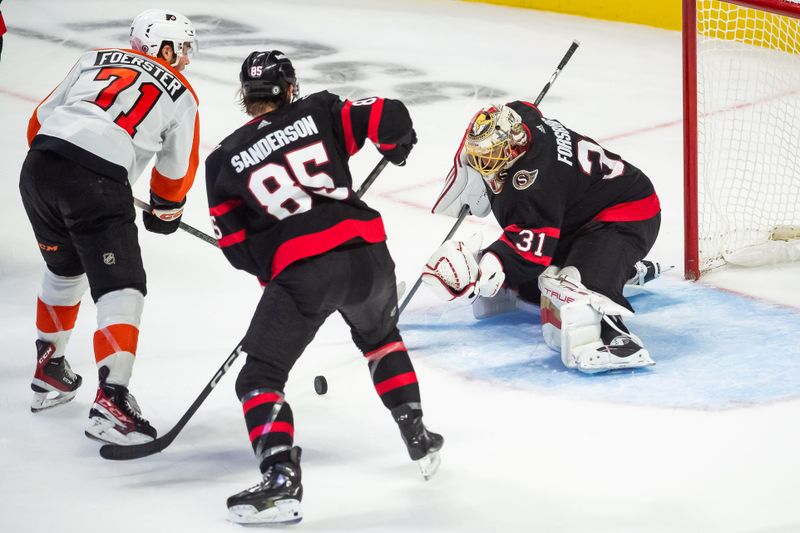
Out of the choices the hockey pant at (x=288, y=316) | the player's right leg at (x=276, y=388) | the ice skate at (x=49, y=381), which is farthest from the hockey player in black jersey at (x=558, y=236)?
the ice skate at (x=49, y=381)

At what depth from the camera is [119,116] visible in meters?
3.36

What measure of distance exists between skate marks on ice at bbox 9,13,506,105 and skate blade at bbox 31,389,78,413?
3488mm

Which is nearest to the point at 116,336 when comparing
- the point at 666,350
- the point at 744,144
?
the point at 666,350

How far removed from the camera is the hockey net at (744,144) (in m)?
4.41

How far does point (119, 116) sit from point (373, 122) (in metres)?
0.86

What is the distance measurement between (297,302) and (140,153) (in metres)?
0.87

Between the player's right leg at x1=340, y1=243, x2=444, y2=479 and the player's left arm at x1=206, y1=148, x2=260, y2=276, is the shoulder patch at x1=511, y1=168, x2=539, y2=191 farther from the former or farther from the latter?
the player's left arm at x1=206, y1=148, x2=260, y2=276

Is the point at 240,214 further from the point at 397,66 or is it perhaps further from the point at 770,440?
the point at 397,66

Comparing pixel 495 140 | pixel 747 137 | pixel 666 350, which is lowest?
pixel 666 350

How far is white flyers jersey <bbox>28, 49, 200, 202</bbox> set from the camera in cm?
331

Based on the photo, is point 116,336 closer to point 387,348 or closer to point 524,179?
point 387,348

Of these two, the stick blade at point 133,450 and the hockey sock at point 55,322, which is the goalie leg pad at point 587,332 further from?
the hockey sock at point 55,322

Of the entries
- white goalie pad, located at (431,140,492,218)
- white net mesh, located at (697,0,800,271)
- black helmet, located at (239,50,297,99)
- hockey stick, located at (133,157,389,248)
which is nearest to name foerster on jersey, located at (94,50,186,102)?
hockey stick, located at (133,157,389,248)

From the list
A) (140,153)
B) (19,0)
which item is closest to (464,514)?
(140,153)
